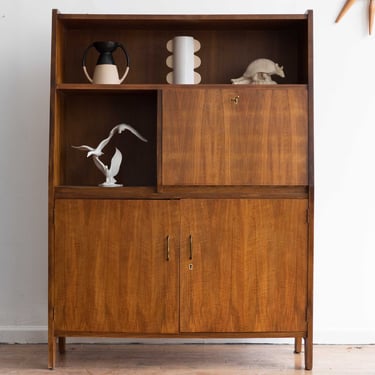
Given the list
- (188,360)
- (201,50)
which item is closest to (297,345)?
(188,360)


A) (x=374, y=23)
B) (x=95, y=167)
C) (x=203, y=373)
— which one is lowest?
(x=203, y=373)

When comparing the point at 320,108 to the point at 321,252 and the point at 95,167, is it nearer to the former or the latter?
the point at 321,252

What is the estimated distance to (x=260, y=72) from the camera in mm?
3252

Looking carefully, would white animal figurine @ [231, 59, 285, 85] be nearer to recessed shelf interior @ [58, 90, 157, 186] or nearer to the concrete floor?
recessed shelf interior @ [58, 90, 157, 186]

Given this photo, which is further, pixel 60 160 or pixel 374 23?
pixel 374 23

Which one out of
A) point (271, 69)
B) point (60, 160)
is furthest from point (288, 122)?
point (60, 160)

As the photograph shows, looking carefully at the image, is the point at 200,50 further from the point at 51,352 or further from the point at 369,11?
the point at 51,352

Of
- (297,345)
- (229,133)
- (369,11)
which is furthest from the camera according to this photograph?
(369,11)

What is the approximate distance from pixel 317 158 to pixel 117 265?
1243mm

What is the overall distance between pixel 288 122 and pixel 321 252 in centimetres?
87

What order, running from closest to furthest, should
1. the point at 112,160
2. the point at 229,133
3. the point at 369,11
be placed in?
the point at 229,133 < the point at 112,160 < the point at 369,11

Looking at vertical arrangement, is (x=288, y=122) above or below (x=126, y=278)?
above

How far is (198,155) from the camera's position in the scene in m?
3.09

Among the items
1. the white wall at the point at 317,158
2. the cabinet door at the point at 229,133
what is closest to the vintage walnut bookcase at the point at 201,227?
the cabinet door at the point at 229,133
